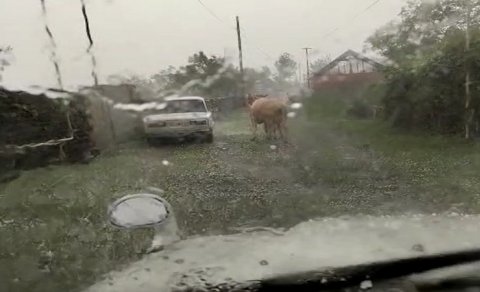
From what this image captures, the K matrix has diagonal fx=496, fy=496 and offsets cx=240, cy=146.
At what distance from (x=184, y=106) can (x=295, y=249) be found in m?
0.87

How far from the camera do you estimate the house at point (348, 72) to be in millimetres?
2516

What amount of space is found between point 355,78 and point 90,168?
140 centimetres

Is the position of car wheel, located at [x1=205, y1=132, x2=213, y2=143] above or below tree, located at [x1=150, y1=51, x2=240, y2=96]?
below

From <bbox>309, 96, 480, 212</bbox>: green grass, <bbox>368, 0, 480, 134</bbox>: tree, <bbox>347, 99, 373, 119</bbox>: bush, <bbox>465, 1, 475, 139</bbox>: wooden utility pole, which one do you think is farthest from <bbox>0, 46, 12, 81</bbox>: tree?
<bbox>465, 1, 475, 139</bbox>: wooden utility pole

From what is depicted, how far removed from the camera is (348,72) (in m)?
2.59

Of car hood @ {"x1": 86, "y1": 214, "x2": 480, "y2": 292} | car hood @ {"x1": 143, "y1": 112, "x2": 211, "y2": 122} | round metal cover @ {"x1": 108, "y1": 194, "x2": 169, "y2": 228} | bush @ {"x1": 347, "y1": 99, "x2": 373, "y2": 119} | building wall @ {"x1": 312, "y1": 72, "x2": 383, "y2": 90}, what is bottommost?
car hood @ {"x1": 86, "y1": 214, "x2": 480, "y2": 292}

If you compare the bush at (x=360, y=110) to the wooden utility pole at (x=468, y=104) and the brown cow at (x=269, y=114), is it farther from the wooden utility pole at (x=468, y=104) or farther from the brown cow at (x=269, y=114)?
the wooden utility pole at (x=468, y=104)

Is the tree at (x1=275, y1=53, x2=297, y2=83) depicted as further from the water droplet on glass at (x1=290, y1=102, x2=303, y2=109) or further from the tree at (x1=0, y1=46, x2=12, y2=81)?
the tree at (x1=0, y1=46, x2=12, y2=81)

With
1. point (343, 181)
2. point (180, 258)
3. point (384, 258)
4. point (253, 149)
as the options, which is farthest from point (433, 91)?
point (180, 258)

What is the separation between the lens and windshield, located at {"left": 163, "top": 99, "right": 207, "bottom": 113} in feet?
7.57

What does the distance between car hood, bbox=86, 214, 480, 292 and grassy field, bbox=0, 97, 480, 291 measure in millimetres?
88

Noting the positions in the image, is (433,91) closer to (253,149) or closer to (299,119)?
(299,119)

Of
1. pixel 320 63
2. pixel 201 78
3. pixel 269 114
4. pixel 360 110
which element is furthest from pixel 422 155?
pixel 201 78

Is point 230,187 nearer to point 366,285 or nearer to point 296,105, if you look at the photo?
point 296,105
